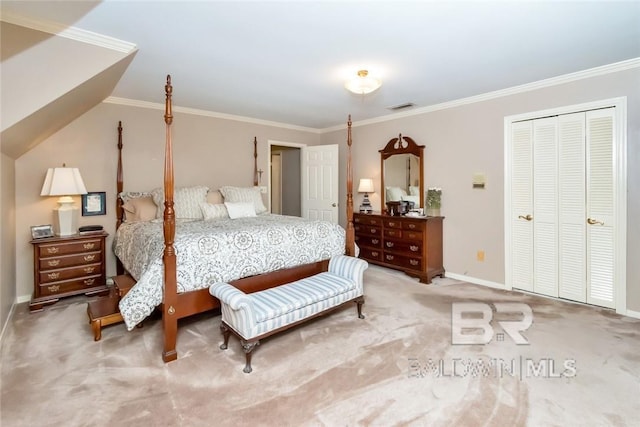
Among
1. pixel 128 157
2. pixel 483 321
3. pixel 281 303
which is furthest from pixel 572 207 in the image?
pixel 128 157

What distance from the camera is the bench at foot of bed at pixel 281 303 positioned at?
7.19 feet

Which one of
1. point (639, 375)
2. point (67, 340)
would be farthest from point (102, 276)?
point (639, 375)

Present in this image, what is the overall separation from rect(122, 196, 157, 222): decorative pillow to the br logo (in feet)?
11.3

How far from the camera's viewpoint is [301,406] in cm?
180

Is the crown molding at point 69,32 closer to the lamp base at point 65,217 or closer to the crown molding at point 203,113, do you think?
the crown molding at point 203,113

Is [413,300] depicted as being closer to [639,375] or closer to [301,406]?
[639,375]

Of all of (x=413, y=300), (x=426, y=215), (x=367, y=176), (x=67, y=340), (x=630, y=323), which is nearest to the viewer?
(x=67, y=340)

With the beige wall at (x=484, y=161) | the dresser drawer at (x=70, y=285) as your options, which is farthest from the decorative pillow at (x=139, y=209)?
the beige wall at (x=484, y=161)

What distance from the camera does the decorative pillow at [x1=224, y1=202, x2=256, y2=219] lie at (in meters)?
3.92

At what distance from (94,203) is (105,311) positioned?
69.0 inches

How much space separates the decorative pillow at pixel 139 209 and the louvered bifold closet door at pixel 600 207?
15.6 ft

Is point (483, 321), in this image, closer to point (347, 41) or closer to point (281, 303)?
point (281, 303)

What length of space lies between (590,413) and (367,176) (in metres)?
4.07

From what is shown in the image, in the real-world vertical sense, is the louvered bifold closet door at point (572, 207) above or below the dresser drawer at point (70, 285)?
above
